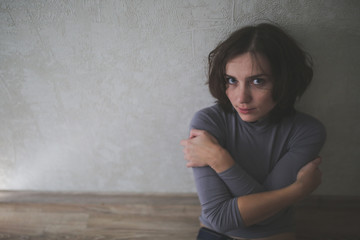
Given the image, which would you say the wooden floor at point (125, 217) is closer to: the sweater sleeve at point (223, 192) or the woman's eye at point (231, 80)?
the sweater sleeve at point (223, 192)

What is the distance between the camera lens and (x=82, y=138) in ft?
4.13

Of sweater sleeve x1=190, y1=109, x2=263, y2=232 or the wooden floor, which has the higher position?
sweater sleeve x1=190, y1=109, x2=263, y2=232

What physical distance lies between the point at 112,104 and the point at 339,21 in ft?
3.14

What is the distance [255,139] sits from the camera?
91 centimetres

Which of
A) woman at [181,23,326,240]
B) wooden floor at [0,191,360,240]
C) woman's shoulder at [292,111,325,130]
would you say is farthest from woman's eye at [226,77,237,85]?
wooden floor at [0,191,360,240]

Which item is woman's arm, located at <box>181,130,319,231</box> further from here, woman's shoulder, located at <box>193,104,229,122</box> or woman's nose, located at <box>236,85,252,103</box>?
woman's nose, located at <box>236,85,252,103</box>

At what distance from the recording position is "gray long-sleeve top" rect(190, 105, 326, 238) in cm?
82

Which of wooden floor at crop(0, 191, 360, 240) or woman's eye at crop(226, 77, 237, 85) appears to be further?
wooden floor at crop(0, 191, 360, 240)

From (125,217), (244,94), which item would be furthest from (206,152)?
(125,217)

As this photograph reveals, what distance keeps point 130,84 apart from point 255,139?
0.57 meters

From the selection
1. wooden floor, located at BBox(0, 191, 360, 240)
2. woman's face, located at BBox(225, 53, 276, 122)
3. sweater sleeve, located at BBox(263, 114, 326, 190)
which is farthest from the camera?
wooden floor, located at BBox(0, 191, 360, 240)

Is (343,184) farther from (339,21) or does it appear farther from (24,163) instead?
(24,163)

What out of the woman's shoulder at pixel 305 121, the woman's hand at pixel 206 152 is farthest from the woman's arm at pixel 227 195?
the woman's shoulder at pixel 305 121

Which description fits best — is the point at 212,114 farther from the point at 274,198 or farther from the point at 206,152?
the point at 274,198
